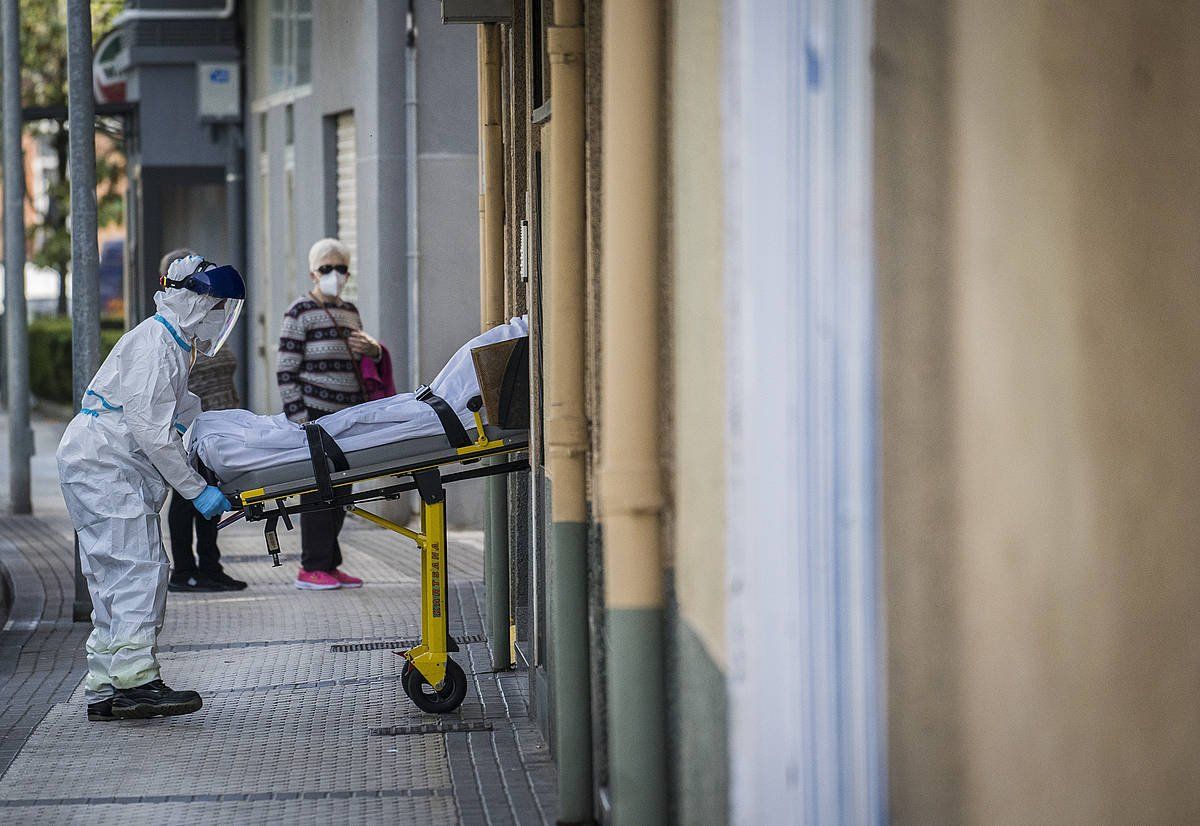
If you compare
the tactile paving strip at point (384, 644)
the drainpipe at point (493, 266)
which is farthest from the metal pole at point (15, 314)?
the drainpipe at point (493, 266)

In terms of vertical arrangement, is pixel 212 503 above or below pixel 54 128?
Result: below

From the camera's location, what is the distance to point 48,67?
31.7 metres

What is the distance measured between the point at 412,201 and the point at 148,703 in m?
6.36

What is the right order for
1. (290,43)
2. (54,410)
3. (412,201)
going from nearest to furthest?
(412,201) < (290,43) < (54,410)

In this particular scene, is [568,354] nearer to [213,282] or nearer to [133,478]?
[213,282]

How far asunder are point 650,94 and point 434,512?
2.68 m

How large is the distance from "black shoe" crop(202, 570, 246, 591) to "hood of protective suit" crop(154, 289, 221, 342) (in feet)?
11.5

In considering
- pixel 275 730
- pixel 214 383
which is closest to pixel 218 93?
pixel 214 383


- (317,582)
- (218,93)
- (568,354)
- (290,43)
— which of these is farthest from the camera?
(218,93)

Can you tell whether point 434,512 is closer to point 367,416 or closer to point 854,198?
point 367,416

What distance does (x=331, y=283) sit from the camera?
923 centimetres

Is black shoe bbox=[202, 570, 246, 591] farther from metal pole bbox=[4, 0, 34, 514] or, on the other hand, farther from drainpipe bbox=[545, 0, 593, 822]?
drainpipe bbox=[545, 0, 593, 822]

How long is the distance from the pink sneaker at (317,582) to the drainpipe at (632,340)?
579 cm

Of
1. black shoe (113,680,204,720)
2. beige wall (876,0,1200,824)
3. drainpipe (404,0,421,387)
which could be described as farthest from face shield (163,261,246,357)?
drainpipe (404,0,421,387)
